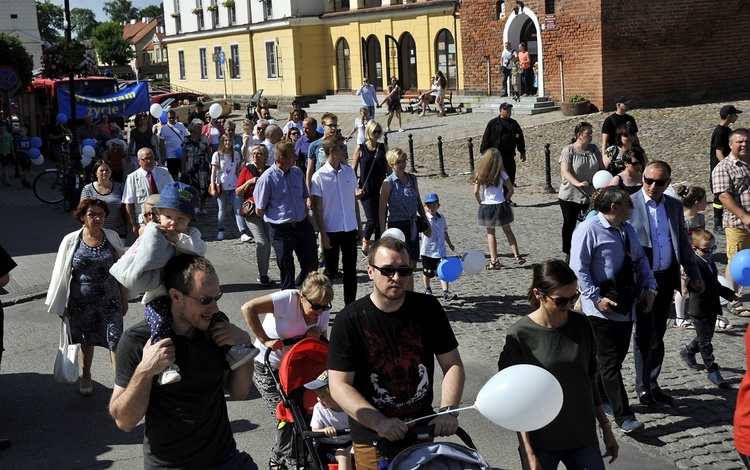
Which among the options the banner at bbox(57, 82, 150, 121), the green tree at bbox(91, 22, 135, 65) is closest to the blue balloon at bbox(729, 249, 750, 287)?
the banner at bbox(57, 82, 150, 121)

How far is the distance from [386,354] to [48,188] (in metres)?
18.7

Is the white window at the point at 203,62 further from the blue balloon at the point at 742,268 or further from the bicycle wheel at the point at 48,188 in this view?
the blue balloon at the point at 742,268

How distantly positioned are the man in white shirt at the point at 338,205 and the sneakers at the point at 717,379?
3.79 metres

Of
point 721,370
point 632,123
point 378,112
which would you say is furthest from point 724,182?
point 378,112

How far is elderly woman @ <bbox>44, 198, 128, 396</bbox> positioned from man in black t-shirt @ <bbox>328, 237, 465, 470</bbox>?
13.8 feet

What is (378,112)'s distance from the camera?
1478 inches

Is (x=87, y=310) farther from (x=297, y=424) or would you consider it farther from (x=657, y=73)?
(x=657, y=73)

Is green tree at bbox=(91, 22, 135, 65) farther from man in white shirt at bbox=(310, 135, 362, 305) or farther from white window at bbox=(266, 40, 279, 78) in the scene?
man in white shirt at bbox=(310, 135, 362, 305)

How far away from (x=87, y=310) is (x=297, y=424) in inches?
133

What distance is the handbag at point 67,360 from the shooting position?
322 inches

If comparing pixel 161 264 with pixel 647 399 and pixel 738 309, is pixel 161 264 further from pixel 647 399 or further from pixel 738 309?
pixel 738 309

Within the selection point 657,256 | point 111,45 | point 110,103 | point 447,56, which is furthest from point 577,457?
point 111,45

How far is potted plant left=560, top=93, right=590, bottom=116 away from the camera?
91.8 ft

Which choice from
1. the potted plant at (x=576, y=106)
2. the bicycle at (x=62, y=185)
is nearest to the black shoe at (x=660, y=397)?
the bicycle at (x=62, y=185)
